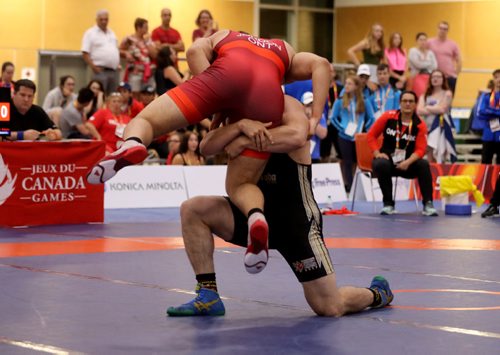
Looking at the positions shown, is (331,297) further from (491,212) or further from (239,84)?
(491,212)

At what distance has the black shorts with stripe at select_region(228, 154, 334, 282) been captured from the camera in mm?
5156

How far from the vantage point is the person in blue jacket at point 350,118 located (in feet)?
46.8

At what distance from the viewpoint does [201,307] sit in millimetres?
5234

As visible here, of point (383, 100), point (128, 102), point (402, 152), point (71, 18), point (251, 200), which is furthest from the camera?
point (71, 18)

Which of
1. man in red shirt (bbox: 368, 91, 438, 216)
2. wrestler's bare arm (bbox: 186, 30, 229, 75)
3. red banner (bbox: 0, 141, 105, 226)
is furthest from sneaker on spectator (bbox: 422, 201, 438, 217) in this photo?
wrestler's bare arm (bbox: 186, 30, 229, 75)

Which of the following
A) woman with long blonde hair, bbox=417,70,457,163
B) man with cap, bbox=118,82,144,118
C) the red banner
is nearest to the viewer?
the red banner

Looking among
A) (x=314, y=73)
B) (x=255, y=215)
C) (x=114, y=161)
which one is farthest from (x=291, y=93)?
(x=114, y=161)

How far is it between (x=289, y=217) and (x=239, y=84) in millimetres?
745

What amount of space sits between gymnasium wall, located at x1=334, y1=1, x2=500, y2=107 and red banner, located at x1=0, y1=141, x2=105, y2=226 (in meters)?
12.0

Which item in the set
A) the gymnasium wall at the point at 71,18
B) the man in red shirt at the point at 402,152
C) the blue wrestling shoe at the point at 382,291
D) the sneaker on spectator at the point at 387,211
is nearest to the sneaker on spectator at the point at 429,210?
the man in red shirt at the point at 402,152

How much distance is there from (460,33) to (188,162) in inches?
402

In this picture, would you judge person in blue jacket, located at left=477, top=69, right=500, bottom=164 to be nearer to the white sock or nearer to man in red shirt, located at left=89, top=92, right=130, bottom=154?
man in red shirt, located at left=89, top=92, right=130, bottom=154

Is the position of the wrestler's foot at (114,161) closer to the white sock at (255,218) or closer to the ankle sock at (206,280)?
the white sock at (255,218)

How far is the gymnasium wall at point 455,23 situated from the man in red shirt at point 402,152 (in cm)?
913
